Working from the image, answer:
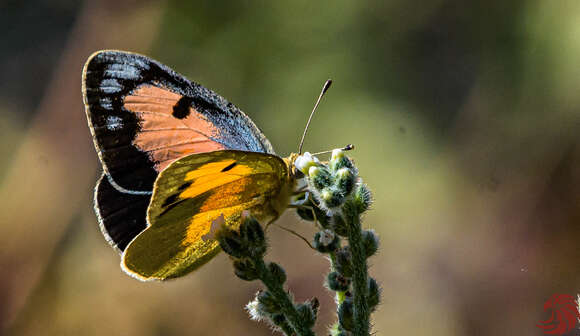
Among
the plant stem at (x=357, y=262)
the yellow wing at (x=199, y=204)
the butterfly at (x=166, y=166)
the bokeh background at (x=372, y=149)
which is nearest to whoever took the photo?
the plant stem at (x=357, y=262)

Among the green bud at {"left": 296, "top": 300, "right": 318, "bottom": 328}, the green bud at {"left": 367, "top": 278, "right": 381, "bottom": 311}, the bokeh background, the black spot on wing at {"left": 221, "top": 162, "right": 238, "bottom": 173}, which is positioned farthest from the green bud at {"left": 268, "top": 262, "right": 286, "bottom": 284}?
the bokeh background

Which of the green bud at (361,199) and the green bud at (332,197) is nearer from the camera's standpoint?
the green bud at (332,197)

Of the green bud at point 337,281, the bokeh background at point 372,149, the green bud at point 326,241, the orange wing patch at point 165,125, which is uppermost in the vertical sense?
the bokeh background at point 372,149

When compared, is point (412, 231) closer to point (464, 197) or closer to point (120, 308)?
point (464, 197)

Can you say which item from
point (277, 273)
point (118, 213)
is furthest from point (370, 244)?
point (118, 213)

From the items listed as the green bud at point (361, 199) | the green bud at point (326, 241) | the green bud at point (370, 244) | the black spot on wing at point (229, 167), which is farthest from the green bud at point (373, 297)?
the black spot on wing at point (229, 167)

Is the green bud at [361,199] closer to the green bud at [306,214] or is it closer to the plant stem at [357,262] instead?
the plant stem at [357,262]

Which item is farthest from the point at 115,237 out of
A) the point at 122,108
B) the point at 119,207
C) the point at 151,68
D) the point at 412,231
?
the point at 412,231
